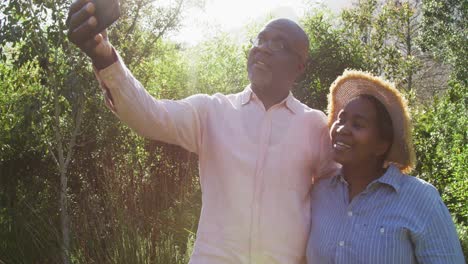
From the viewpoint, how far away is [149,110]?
204cm

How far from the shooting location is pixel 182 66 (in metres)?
11.6

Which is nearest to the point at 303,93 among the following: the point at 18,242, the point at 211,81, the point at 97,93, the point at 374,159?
the point at 211,81

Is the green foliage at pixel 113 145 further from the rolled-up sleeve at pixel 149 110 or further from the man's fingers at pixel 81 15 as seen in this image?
the man's fingers at pixel 81 15

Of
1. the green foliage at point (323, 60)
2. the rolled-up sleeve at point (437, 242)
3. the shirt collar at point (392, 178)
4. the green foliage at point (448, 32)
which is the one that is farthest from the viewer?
the green foliage at point (448, 32)

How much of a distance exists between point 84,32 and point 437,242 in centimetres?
149

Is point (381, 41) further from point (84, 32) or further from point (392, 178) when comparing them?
point (84, 32)

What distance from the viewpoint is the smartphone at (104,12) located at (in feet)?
5.61

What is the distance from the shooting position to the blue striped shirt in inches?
87.4

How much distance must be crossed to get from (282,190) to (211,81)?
360 inches

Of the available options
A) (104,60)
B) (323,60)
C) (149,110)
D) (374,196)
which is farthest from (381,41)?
(104,60)

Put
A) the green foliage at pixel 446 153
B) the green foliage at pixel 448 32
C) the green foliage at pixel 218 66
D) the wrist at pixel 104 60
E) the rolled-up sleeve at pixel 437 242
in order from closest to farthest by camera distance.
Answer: the wrist at pixel 104 60 < the rolled-up sleeve at pixel 437 242 < the green foliage at pixel 446 153 < the green foliage at pixel 218 66 < the green foliage at pixel 448 32

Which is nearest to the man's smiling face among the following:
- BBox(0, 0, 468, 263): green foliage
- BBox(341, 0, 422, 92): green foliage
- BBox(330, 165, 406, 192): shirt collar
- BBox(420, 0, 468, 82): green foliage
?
BBox(330, 165, 406, 192): shirt collar

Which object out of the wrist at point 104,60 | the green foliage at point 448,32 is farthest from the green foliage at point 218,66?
the wrist at point 104,60

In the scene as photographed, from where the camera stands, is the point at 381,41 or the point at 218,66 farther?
the point at 381,41
